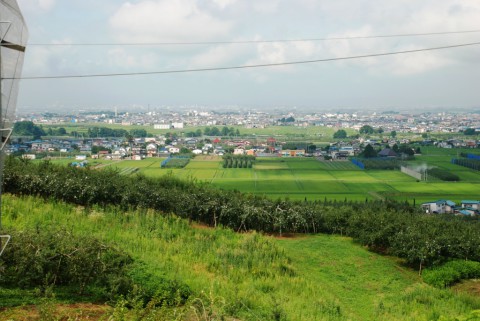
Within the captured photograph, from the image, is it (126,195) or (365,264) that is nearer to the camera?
(365,264)

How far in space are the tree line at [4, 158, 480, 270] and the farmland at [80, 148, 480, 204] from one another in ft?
28.2

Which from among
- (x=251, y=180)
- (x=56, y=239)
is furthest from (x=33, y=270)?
(x=251, y=180)

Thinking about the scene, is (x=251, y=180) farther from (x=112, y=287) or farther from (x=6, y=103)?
(x=6, y=103)

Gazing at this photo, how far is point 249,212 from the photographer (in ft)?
37.7

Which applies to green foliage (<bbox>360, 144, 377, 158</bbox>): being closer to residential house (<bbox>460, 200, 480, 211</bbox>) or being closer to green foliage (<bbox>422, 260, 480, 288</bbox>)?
residential house (<bbox>460, 200, 480, 211</bbox>)

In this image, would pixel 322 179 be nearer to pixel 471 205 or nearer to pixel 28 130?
pixel 471 205

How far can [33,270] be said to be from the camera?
17.0 ft

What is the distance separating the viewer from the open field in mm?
5918

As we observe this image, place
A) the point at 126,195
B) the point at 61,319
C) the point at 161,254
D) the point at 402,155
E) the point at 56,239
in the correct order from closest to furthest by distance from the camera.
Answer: the point at 61,319, the point at 56,239, the point at 161,254, the point at 126,195, the point at 402,155

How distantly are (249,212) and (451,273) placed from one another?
16.0ft

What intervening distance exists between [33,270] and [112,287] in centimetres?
93

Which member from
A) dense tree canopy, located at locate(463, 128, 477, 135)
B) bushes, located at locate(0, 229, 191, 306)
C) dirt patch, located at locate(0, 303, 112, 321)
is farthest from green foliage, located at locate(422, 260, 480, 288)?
dense tree canopy, located at locate(463, 128, 477, 135)

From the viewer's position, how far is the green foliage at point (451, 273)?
8625 millimetres

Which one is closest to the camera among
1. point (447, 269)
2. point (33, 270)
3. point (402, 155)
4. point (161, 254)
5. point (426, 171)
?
point (33, 270)
